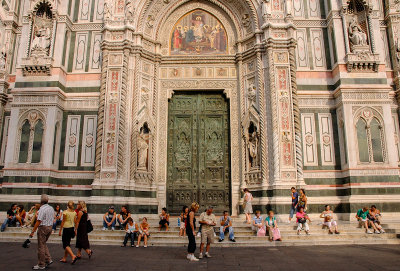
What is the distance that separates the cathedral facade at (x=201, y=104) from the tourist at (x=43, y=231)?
253 inches

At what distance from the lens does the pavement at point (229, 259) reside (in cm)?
704

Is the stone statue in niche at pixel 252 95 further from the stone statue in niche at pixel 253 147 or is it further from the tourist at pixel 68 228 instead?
the tourist at pixel 68 228

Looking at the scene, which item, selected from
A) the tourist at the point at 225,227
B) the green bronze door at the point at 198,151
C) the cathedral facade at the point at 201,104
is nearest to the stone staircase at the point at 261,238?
the tourist at the point at 225,227

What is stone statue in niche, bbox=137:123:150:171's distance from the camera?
14746mm

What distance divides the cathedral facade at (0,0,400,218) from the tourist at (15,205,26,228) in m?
0.70

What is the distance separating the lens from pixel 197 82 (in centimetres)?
1658

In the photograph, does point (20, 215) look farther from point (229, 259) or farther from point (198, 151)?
point (229, 259)

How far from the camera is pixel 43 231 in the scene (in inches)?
279

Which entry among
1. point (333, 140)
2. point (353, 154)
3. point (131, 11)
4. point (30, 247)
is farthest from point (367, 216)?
point (131, 11)

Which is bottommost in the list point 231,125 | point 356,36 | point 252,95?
point 231,125

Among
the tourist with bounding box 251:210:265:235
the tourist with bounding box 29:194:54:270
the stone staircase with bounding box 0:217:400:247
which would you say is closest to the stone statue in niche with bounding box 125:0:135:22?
the stone staircase with bounding box 0:217:400:247

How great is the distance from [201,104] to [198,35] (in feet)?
12.5

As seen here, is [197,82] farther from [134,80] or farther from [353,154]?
[353,154]

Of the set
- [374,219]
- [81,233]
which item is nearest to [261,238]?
[374,219]
